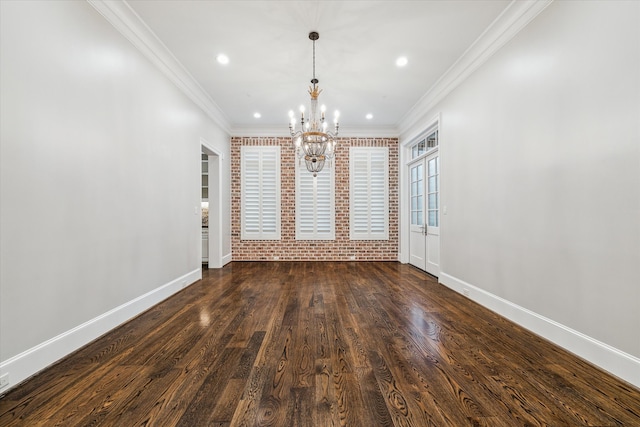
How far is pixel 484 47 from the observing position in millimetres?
3182

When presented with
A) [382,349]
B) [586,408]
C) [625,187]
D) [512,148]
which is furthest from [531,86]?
[382,349]

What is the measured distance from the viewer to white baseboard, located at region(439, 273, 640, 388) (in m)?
1.75

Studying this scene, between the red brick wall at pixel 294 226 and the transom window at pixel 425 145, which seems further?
the red brick wall at pixel 294 226

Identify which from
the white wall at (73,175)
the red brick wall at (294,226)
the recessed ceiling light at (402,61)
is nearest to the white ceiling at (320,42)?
the recessed ceiling light at (402,61)

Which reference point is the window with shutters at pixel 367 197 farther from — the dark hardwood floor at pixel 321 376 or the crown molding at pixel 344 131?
the dark hardwood floor at pixel 321 376

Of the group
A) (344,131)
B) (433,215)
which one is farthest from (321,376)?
(344,131)

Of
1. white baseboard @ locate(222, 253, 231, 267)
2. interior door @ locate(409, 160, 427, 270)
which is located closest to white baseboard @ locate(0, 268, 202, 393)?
white baseboard @ locate(222, 253, 231, 267)

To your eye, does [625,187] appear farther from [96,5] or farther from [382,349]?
[96,5]

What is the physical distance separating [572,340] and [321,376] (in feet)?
6.28

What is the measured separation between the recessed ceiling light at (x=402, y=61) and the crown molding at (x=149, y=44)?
9.26ft

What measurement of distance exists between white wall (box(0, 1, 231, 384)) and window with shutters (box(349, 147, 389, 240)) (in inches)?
155

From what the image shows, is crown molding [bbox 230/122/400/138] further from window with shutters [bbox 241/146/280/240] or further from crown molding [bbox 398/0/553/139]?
crown molding [bbox 398/0/553/139]

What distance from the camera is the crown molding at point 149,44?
2566 mm

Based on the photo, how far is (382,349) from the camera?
7.07 ft
